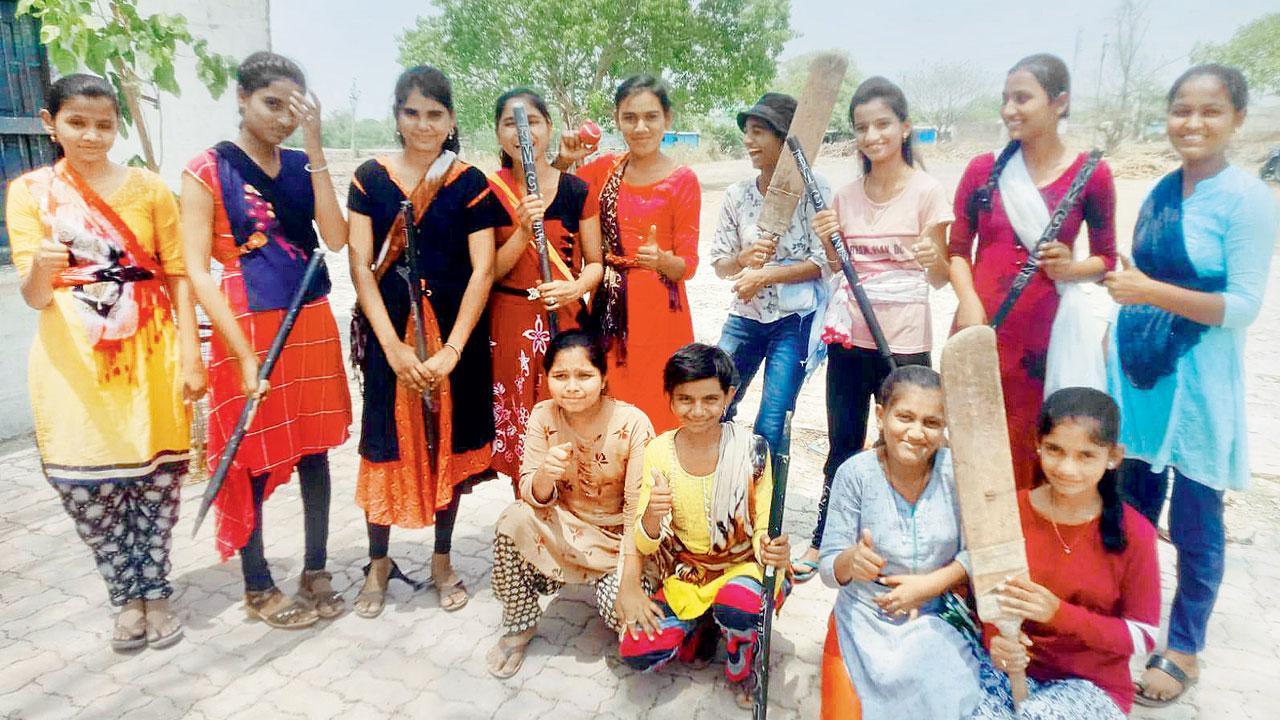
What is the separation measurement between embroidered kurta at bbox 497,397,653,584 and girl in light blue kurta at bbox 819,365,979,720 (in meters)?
0.78

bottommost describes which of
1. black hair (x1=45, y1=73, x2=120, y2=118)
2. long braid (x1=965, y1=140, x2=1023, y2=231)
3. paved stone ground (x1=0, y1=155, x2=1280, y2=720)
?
paved stone ground (x1=0, y1=155, x2=1280, y2=720)

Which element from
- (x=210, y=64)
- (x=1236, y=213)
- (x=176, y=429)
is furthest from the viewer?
(x=210, y=64)

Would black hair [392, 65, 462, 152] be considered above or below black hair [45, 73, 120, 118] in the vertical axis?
above

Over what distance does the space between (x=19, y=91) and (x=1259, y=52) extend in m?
46.7

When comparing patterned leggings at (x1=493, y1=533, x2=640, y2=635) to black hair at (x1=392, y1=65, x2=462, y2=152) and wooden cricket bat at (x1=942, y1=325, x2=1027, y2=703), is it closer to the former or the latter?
wooden cricket bat at (x1=942, y1=325, x2=1027, y2=703)

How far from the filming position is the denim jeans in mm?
2924

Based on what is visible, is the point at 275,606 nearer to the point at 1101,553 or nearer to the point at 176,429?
the point at 176,429

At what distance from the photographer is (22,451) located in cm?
484

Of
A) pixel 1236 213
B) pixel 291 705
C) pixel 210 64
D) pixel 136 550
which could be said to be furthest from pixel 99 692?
pixel 1236 213

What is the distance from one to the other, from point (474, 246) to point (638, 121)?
82 centimetres

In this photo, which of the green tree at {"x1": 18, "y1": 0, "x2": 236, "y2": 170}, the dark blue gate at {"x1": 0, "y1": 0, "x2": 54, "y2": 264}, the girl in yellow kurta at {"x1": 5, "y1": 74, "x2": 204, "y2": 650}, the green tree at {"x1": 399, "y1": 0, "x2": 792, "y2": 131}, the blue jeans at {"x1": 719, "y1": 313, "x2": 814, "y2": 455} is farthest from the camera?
the green tree at {"x1": 399, "y1": 0, "x2": 792, "y2": 131}

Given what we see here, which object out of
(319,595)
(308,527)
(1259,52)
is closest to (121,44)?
(308,527)

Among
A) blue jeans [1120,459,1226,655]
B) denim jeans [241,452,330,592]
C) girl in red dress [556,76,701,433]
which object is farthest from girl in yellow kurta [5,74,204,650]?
blue jeans [1120,459,1226,655]

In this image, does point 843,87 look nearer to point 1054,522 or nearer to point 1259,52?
point 1259,52
